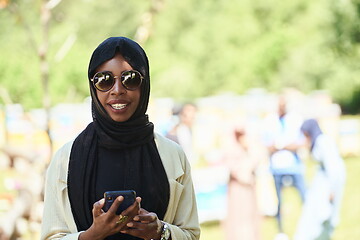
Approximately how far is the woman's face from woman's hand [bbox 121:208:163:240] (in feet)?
0.95

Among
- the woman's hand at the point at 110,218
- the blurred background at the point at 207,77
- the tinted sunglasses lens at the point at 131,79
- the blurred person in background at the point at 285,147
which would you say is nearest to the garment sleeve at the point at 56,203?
the woman's hand at the point at 110,218

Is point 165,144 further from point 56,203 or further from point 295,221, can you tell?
point 295,221

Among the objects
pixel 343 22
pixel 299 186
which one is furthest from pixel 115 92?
pixel 343 22

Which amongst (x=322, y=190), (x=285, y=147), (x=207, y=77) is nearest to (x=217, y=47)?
(x=207, y=77)

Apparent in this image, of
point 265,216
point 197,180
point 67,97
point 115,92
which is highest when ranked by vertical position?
point 67,97

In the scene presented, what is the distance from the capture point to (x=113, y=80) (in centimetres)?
199

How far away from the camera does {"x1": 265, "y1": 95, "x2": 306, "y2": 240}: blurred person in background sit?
24.9ft

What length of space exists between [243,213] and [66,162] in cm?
541

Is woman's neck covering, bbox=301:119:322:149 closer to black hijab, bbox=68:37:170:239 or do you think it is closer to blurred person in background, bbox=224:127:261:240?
blurred person in background, bbox=224:127:261:240

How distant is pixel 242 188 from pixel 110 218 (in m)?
5.42

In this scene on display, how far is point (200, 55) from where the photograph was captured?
32.5 meters

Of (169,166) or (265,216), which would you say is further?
(265,216)

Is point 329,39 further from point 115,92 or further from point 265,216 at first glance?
point 115,92

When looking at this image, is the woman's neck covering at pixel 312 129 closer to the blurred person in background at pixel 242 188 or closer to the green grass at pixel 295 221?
the blurred person in background at pixel 242 188
